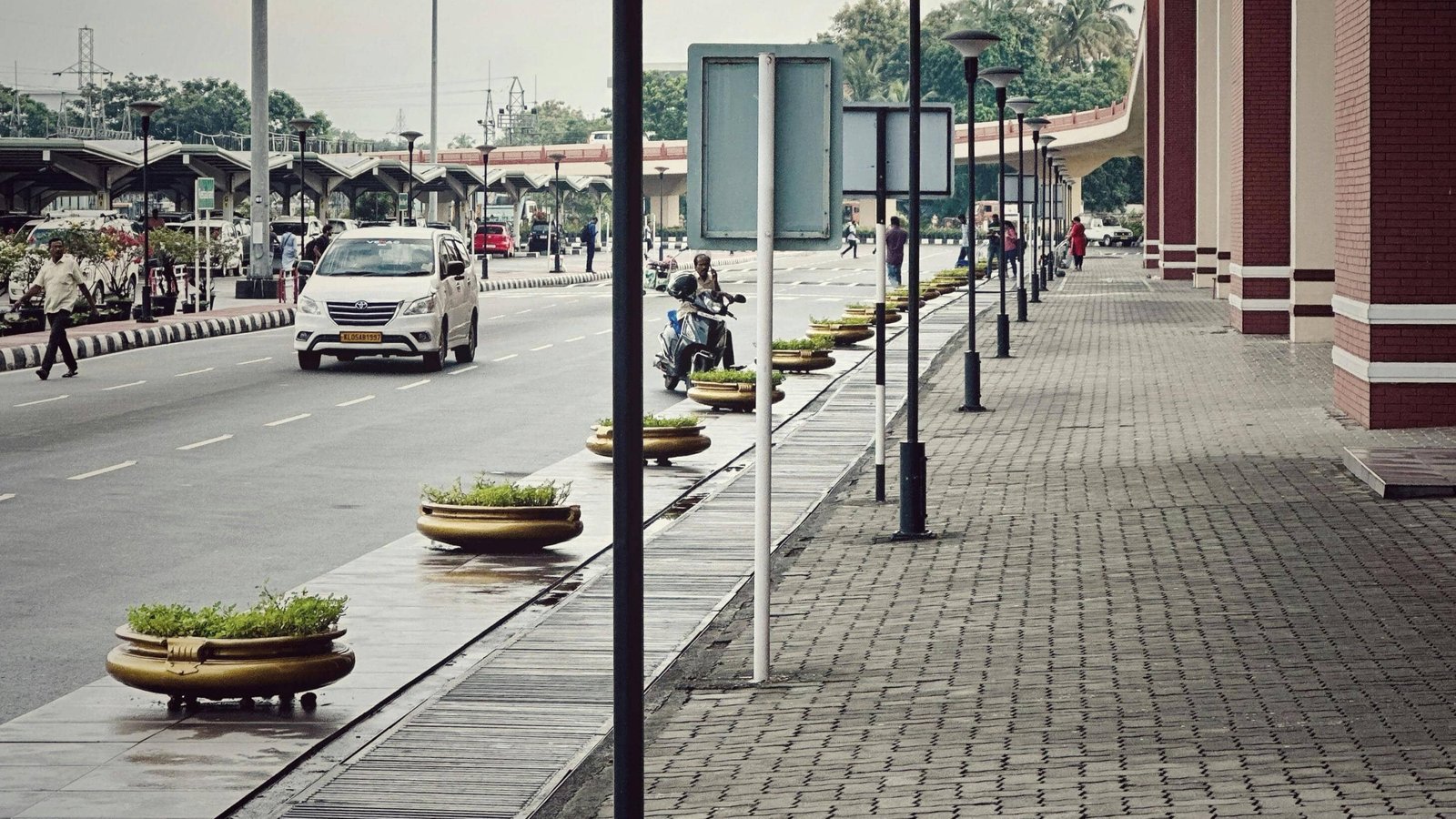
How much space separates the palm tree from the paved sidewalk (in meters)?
147

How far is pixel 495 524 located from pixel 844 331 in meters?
19.5

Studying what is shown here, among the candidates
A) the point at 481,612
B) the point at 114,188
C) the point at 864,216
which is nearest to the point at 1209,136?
the point at 114,188

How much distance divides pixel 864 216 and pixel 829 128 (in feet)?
540

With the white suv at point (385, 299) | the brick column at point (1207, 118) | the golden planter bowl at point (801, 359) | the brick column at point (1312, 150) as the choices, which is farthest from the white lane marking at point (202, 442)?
the brick column at point (1207, 118)

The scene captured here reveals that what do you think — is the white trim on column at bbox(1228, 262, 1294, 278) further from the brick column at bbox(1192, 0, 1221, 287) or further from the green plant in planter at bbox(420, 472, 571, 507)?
the green plant in planter at bbox(420, 472, 571, 507)

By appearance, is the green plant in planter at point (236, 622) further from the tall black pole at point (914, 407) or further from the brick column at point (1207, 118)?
the brick column at point (1207, 118)

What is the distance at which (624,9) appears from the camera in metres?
4.29

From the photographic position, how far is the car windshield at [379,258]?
27312 millimetres

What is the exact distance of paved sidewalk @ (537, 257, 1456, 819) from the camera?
21.9 feet

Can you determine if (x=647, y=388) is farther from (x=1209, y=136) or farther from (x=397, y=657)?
(x=1209, y=136)

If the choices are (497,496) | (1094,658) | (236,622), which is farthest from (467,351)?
(1094,658)

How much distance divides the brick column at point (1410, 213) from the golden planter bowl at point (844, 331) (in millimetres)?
13310

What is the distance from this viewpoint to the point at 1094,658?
8.76m

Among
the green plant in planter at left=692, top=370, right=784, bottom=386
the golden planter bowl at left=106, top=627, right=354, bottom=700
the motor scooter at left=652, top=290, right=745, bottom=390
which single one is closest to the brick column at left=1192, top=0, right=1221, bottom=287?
the motor scooter at left=652, top=290, right=745, bottom=390
